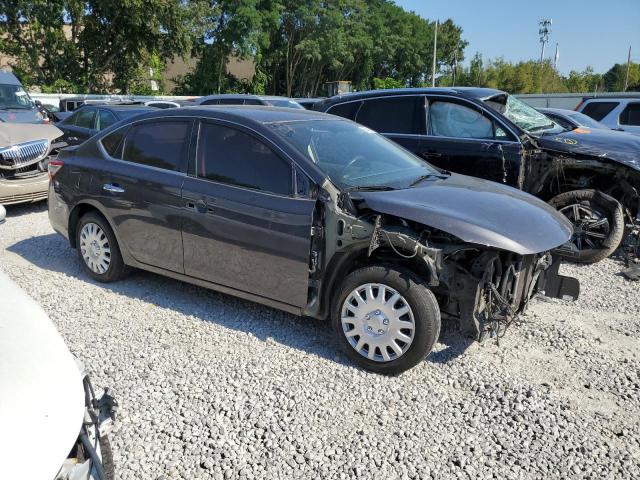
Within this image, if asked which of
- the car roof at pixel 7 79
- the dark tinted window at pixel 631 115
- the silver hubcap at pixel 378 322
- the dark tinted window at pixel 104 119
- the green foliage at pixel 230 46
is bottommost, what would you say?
the silver hubcap at pixel 378 322

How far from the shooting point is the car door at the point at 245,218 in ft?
12.7

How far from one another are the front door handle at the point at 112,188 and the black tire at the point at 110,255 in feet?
1.07

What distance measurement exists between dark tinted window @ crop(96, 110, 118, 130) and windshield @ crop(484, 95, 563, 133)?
686cm

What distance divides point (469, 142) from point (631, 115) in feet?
27.6

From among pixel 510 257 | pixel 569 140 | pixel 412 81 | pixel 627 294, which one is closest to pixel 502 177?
pixel 569 140

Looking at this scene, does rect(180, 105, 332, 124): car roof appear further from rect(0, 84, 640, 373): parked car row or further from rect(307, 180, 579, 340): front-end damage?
rect(307, 180, 579, 340): front-end damage

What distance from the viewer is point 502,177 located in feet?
20.8

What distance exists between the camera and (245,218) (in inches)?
161

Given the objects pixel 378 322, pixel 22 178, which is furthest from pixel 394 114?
pixel 22 178

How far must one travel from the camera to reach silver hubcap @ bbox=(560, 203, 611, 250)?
20.1 ft

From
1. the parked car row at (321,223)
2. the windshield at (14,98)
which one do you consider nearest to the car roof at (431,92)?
the parked car row at (321,223)

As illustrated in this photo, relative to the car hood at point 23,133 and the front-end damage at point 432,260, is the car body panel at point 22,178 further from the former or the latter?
the front-end damage at point 432,260

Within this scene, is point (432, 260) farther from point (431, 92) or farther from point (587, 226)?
point (431, 92)

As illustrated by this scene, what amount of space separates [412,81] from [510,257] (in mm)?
59542
